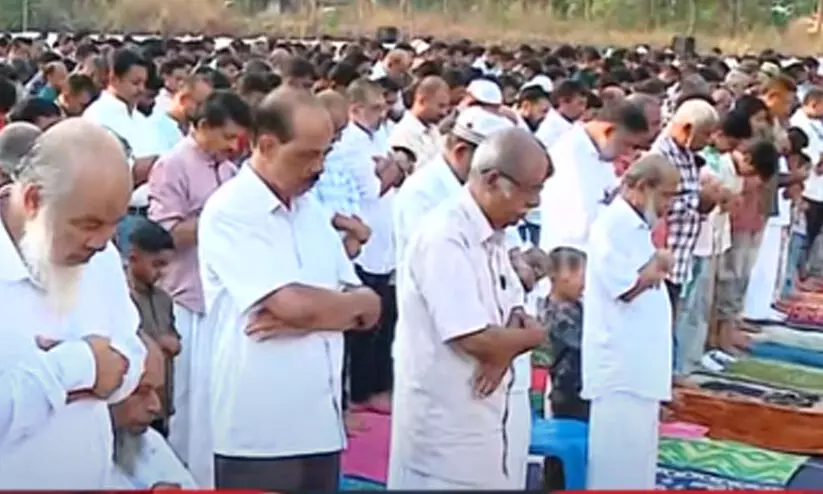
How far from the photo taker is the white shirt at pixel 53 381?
7.95ft

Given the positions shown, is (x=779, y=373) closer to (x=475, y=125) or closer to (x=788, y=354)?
(x=788, y=354)

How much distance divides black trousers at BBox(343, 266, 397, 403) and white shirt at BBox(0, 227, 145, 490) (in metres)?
3.42

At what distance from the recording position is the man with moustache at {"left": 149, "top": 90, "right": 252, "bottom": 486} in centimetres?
411

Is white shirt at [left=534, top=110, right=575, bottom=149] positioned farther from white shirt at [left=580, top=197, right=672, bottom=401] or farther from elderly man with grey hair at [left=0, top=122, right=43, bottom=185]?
elderly man with grey hair at [left=0, top=122, right=43, bottom=185]

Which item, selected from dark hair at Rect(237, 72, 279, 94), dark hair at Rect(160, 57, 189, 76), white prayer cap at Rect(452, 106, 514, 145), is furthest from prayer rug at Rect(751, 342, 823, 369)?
white prayer cap at Rect(452, 106, 514, 145)

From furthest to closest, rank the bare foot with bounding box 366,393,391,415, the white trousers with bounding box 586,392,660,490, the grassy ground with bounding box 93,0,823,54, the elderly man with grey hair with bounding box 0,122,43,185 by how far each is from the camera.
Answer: the grassy ground with bounding box 93,0,823,54, the bare foot with bounding box 366,393,391,415, the white trousers with bounding box 586,392,660,490, the elderly man with grey hair with bounding box 0,122,43,185

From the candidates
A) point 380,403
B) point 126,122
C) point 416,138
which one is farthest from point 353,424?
point 126,122

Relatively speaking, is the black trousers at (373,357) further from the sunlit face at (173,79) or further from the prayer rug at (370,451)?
the sunlit face at (173,79)

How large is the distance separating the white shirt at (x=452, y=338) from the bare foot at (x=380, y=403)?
2647 millimetres

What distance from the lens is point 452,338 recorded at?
3.24 meters

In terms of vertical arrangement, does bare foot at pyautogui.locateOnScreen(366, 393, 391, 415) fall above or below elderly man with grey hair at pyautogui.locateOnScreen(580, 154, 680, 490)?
below

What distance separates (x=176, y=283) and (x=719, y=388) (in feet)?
10.7

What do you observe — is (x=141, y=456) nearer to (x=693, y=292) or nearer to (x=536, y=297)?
(x=536, y=297)

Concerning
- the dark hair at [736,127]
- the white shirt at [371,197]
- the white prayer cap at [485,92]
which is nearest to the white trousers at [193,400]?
the white shirt at [371,197]
